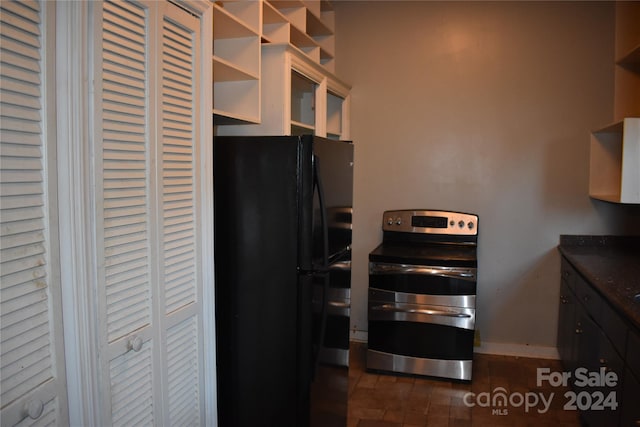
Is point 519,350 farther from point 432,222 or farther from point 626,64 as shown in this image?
point 626,64

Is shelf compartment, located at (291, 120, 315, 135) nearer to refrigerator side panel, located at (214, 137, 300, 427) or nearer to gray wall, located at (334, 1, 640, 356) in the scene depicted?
refrigerator side panel, located at (214, 137, 300, 427)

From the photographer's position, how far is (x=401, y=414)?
3.11m

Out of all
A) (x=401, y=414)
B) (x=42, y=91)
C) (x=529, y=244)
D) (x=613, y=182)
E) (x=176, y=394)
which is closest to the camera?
(x=42, y=91)

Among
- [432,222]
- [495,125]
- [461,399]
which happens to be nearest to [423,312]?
[461,399]

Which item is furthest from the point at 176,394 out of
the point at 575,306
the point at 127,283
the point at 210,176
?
the point at 575,306

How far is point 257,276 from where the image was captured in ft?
7.54

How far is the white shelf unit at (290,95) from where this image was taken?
282 cm

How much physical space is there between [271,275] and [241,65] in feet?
3.65

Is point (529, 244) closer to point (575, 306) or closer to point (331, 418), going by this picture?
point (575, 306)

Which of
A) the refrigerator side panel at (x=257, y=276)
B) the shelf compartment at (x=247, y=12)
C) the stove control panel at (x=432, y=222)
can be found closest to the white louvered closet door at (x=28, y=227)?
the refrigerator side panel at (x=257, y=276)

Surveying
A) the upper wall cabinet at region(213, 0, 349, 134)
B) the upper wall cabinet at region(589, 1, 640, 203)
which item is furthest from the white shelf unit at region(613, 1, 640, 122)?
the upper wall cabinet at region(213, 0, 349, 134)

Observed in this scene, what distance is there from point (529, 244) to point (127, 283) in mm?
3207

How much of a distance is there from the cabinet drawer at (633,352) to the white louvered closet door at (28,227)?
1.88m

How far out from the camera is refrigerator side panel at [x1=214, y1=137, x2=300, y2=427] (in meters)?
2.25
